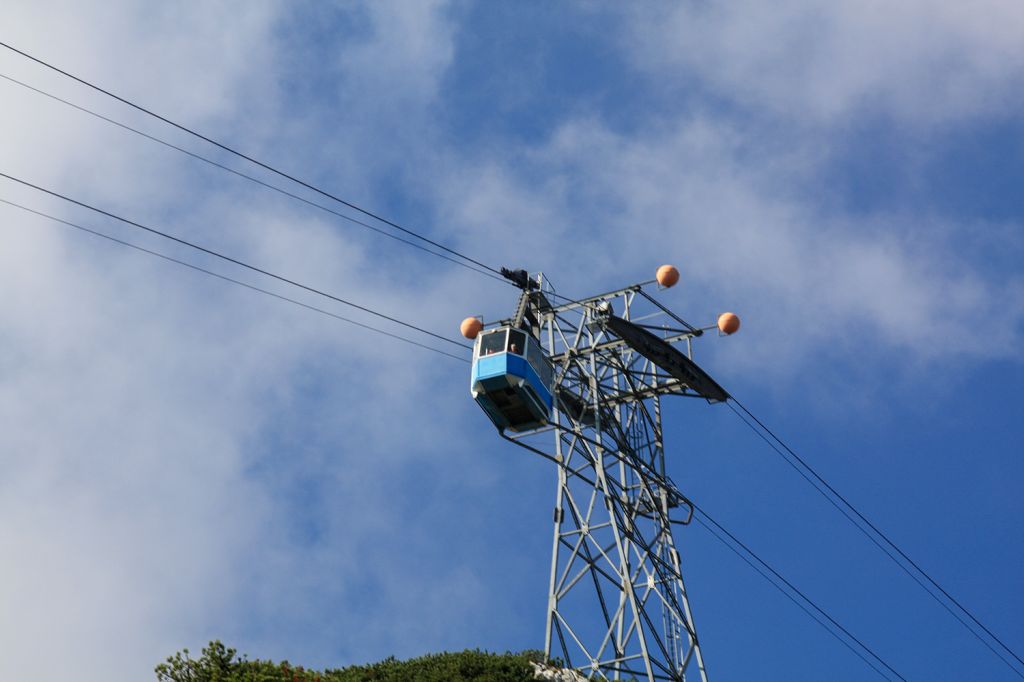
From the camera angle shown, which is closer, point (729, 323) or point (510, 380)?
point (510, 380)

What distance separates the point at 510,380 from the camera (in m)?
37.4

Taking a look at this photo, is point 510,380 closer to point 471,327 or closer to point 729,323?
point 471,327

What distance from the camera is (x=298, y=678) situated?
3838 centimetres

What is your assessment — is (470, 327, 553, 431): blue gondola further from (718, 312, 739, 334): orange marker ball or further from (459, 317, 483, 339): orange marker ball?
(718, 312, 739, 334): orange marker ball

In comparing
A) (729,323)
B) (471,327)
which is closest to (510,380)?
(471,327)

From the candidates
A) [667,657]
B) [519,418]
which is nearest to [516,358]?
[519,418]

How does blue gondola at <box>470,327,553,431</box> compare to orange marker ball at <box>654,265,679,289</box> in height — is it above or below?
below

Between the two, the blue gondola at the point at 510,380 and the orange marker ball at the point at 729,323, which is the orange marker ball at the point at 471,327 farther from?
the orange marker ball at the point at 729,323

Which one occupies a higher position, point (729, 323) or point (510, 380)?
point (729, 323)

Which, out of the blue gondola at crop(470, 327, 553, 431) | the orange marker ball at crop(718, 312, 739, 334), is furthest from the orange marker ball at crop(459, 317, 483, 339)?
the orange marker ball at crop(718, 312, 739, 334)

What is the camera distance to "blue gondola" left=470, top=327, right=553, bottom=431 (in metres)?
37.6

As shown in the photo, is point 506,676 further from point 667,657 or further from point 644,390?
point 644,390

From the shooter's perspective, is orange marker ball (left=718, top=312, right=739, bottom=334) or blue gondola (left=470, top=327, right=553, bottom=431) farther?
orange marker ball (left=718, top=312, right=739, bottom=334)

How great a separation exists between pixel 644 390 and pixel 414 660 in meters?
11.7
